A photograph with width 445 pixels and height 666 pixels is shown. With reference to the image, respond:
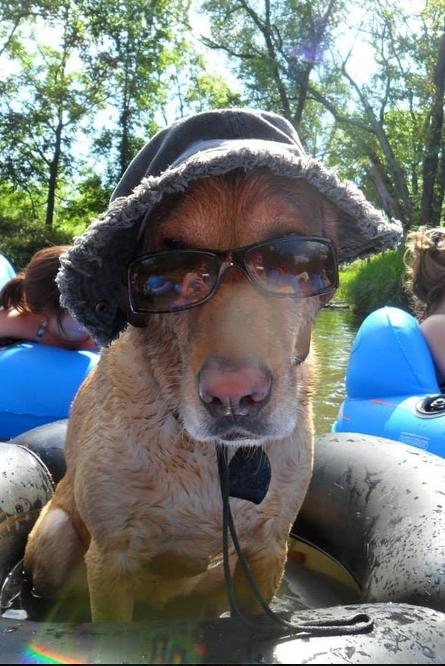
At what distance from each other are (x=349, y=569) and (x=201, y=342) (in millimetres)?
1621

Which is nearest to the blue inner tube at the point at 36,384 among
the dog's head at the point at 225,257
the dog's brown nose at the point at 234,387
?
the dog's head at the point at 225,257

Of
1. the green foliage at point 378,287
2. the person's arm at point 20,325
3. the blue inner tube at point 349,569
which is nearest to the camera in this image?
the blue inner tube at point 349,569

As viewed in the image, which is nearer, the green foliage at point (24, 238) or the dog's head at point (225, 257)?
the dog's head at point (225, 257)

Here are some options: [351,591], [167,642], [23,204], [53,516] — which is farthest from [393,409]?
[23,204]

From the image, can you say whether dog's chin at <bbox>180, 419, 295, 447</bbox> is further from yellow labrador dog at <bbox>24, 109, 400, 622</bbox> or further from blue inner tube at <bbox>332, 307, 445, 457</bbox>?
blue inner tube at <bbox>332, 307, 445, 457</bbox>

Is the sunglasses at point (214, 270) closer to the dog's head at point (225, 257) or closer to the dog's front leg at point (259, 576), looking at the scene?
the dog's head at point (225, 257)

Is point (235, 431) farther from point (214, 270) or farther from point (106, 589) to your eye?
point (106, 589)

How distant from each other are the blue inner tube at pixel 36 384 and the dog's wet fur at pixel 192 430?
1.76 m

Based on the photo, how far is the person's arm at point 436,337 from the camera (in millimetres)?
4879

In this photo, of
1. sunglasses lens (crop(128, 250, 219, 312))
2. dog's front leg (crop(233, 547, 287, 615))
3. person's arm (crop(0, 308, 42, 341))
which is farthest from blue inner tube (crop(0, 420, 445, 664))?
person's arm (crop(0, 308, 42, 341))

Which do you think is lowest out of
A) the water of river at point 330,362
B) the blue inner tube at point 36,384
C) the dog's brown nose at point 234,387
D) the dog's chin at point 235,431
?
the water of river at point 330,362

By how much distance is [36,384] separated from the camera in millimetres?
4672

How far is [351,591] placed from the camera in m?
3.00

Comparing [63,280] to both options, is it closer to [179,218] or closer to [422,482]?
[179,218]
